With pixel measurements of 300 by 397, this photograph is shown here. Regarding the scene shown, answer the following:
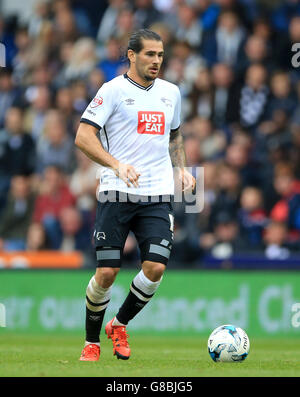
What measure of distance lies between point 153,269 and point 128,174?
93 cm

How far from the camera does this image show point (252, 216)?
14.5 meters

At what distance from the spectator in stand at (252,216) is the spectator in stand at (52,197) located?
10.7 ft

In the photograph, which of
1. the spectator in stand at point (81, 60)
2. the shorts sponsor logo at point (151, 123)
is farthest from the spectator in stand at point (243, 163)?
the shorts sponsor logo at point (151, 123)

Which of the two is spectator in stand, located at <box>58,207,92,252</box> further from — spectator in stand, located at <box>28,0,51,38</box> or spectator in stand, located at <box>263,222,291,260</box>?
spectator in stand, located at <box>28,0,51,38</box>

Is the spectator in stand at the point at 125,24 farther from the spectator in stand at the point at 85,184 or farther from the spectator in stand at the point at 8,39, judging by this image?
the spectator in stand at the point at 8,39

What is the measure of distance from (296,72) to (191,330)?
485cm

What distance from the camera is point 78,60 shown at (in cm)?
1838

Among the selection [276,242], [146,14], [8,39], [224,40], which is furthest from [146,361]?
[8,39]

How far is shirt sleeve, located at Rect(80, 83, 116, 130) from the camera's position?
848 centimetres

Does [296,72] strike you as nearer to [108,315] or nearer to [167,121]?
[108,315]

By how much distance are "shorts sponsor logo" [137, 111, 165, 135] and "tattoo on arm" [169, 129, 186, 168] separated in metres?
0.45

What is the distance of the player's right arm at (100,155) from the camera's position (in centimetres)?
804

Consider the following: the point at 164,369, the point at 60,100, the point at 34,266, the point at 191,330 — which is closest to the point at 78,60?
the point at 60,100

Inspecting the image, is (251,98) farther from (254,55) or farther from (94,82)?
(94,82)
